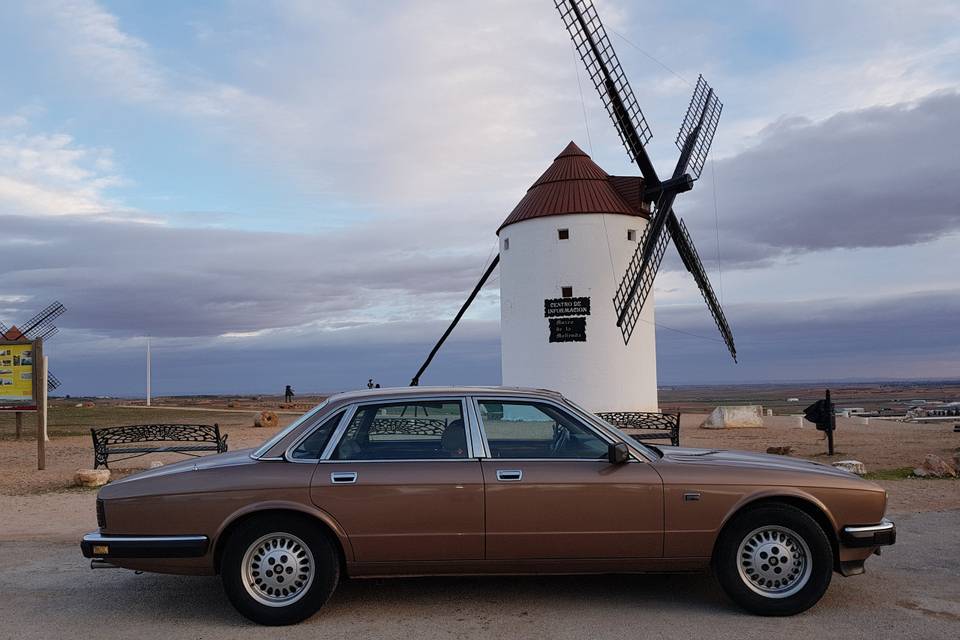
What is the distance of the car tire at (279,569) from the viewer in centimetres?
530

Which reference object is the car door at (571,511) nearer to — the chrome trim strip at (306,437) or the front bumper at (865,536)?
the chrome trim strip at (306,437)

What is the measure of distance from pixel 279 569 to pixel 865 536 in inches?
156

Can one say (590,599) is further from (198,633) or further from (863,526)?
(198,633)

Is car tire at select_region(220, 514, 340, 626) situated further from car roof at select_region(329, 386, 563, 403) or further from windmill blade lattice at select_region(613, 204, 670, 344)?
windmill blade lattice at select_region(613, 204, 670, 344)

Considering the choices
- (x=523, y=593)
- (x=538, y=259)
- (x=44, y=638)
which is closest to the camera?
(x=44, y=638)

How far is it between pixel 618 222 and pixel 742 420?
24.3 feet

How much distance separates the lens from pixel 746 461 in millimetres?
5781

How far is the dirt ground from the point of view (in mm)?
9594

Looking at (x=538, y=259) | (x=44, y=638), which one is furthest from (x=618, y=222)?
(x=44, y=638)

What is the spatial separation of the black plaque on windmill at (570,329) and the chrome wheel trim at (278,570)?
1928cm

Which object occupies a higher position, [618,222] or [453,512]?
[618,222]

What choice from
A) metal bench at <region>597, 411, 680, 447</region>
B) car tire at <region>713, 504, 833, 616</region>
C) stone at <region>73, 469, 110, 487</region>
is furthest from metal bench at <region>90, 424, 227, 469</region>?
car tire at <region>713, 504, 833, 616</region>

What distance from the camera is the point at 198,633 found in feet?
17.1

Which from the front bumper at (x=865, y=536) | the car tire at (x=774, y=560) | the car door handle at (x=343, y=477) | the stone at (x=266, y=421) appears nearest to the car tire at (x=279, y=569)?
the car door handle at (x=343, y=477)
